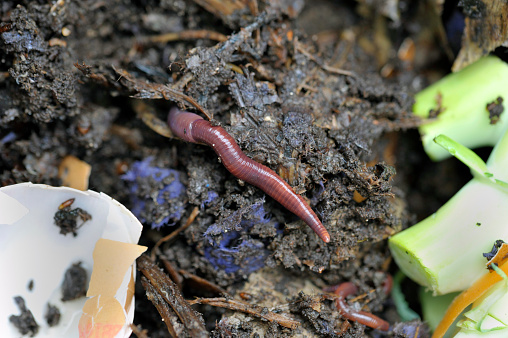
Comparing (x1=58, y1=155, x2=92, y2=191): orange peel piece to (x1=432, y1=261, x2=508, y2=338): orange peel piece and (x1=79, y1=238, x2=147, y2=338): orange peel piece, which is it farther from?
(x1=432, y1=261, x2=508, y2=338): orange peel piece

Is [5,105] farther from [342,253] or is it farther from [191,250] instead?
[342,253]

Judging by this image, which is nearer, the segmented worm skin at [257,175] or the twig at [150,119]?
the segmented worm skin at [257,175]

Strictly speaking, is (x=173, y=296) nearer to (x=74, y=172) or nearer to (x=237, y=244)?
(x=237, y=244)

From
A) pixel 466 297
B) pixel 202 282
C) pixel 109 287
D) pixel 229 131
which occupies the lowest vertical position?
pixel 202 282

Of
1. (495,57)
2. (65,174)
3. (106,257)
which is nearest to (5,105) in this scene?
(65,174)

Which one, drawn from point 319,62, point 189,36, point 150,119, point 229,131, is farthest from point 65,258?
point 319,62

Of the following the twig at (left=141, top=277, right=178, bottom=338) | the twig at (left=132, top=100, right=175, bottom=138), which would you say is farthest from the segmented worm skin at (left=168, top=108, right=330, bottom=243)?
the twig at (left=141, top=277, right=178, bottom=338)

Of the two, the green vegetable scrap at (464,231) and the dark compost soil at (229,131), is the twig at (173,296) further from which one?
the green vegetable scrap at (464,231)

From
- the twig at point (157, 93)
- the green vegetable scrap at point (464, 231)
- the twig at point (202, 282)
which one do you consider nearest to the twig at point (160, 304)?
the twig at point (202, 282)
